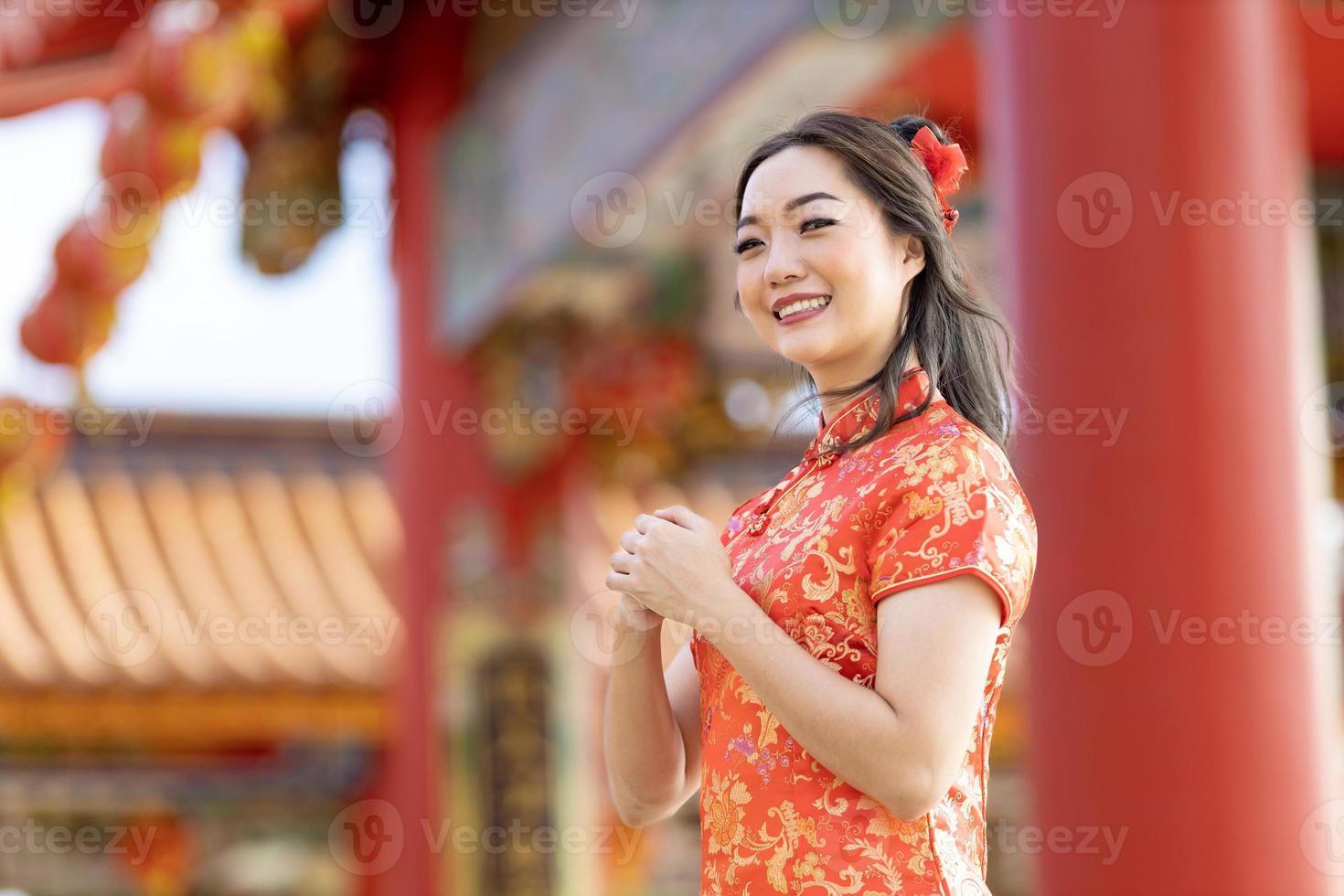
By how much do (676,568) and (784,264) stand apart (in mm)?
214

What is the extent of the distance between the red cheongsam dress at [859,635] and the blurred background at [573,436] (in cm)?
12

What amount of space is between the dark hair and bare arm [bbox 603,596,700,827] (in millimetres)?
195

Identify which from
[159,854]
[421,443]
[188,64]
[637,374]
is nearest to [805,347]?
[188,64]

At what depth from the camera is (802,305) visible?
1158 millimetres

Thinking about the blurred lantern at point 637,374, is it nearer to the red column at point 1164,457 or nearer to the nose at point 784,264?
the red column at point 1164,457

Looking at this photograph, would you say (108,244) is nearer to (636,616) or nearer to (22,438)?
(22,438)

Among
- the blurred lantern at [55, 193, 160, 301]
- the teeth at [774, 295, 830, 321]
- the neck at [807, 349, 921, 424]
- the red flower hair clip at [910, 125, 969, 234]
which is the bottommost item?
the neck at [807, 349, 921, 424]

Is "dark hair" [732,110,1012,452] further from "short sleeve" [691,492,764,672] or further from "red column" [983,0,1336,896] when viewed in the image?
"red column" [983,0,1336,896]

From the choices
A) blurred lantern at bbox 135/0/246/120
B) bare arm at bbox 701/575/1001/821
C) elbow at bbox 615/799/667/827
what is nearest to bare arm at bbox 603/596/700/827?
elbow at bbox 615/799/667/827

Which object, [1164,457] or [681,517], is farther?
[1164,457]

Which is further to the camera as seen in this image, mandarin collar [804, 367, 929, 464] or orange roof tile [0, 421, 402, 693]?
orange roof tile [0, 421, 402, 693]

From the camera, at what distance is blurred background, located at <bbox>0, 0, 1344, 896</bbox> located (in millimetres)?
2223

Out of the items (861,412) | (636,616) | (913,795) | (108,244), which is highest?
(108,244)

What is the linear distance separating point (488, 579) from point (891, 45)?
8.87 feet
